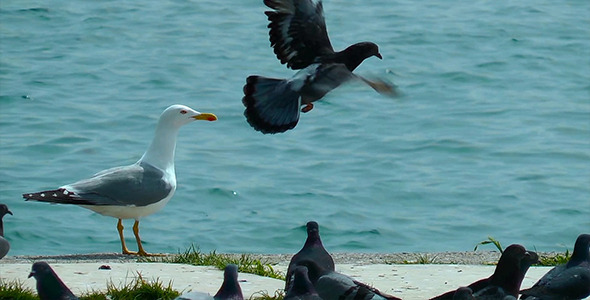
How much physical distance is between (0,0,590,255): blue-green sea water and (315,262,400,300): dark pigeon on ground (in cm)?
519

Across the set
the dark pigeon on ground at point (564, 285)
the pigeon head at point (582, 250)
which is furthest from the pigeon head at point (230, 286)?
the pigeon head at point (582, 250)

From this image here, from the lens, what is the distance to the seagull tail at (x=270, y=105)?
7340mm

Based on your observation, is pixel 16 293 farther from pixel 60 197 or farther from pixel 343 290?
pixel 60 197

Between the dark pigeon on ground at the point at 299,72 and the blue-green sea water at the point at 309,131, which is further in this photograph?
the blue-green sea water at the point at 309,131

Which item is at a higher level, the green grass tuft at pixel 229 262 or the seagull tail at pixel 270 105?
the seagull tail at pixel 270 105

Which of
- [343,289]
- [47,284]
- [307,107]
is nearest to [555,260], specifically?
[307,107]

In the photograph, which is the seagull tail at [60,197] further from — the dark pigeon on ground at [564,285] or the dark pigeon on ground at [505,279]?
the dark pigeon on ground at [564,285]

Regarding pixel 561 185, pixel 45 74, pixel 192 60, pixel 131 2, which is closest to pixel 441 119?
pixel 561 185

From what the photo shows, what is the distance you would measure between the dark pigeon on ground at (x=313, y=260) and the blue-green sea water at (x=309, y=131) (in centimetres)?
439

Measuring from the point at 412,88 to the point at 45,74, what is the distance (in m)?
5.06

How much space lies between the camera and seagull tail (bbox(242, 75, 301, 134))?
7340 mm

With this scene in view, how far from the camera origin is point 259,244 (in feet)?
44.5

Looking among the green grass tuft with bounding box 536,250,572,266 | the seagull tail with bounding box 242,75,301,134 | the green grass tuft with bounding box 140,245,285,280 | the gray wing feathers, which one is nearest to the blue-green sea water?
the gray wing feathers

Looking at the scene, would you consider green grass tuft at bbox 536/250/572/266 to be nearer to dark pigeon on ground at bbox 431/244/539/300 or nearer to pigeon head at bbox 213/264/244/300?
dark pigeon on ground at bbox 431/244/539/300
